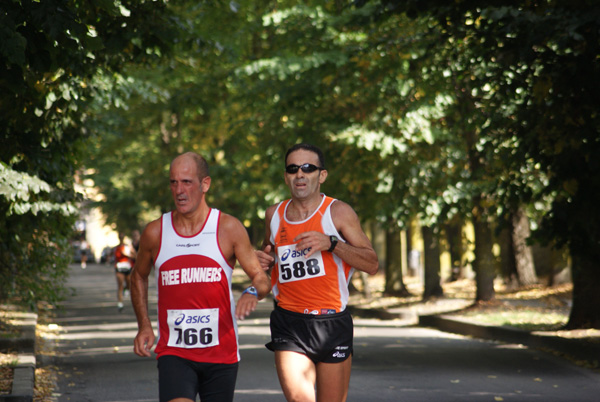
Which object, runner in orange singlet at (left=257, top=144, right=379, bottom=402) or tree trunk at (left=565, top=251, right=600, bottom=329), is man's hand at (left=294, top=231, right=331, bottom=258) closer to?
Answer: runner in orange singlet at (left=257, top=144, right=379, bottom=402)

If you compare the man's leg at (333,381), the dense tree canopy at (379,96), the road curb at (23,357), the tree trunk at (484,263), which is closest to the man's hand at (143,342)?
the man's leg at (333,381)

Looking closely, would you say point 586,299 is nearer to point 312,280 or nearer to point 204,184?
point 312,280

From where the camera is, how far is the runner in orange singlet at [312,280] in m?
5.64

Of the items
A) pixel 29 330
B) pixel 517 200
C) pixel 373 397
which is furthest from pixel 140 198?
pixel 373 397

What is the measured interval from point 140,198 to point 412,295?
16.5 meters

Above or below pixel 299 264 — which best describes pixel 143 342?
below

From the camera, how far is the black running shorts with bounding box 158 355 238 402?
4934 millimetres

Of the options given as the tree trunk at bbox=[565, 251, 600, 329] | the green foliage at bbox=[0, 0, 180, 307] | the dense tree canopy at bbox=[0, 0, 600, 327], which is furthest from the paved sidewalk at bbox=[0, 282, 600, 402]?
the green foliage at bbox=[0, 0, 180, 307]

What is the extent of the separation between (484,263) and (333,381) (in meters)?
15.6

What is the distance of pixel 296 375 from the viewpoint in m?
5.61

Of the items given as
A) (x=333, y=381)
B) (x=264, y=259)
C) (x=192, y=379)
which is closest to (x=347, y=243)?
(x=264, y=259)

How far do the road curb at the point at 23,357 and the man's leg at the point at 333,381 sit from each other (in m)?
3.78

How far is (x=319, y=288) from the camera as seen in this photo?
5.73 metres

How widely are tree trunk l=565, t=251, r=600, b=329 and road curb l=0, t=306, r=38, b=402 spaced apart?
755cm
